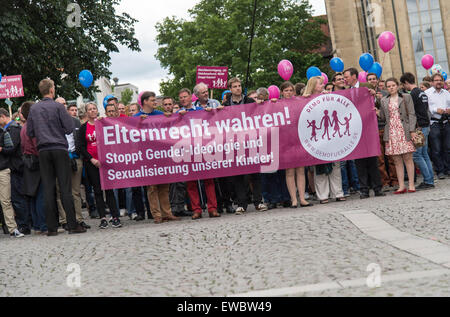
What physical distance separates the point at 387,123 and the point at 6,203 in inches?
266

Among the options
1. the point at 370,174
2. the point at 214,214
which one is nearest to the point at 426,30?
the point at 370,174

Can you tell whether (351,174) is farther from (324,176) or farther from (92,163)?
(92,163)

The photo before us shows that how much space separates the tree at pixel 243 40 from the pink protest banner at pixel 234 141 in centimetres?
3335

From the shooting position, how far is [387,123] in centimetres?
1141

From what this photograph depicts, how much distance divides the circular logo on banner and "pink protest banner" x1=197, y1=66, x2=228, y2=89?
4.45 m

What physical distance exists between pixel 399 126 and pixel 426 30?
2930 centimetres

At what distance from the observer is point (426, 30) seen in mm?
38281

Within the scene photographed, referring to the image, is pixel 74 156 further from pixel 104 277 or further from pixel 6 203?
pixel 104 277

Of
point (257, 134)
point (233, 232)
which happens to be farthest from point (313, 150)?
point (233, 232)

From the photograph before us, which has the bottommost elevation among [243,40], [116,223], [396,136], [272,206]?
[272,206]

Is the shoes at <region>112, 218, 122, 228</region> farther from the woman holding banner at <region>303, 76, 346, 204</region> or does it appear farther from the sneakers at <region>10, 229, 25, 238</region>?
the woman holding banner at <region>303, 76, 346, 204</region>

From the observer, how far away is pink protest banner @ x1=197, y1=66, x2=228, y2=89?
599 inches

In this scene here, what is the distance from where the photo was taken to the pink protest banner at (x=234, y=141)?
35.7 feet

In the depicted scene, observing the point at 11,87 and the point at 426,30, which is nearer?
the point at 11,87
